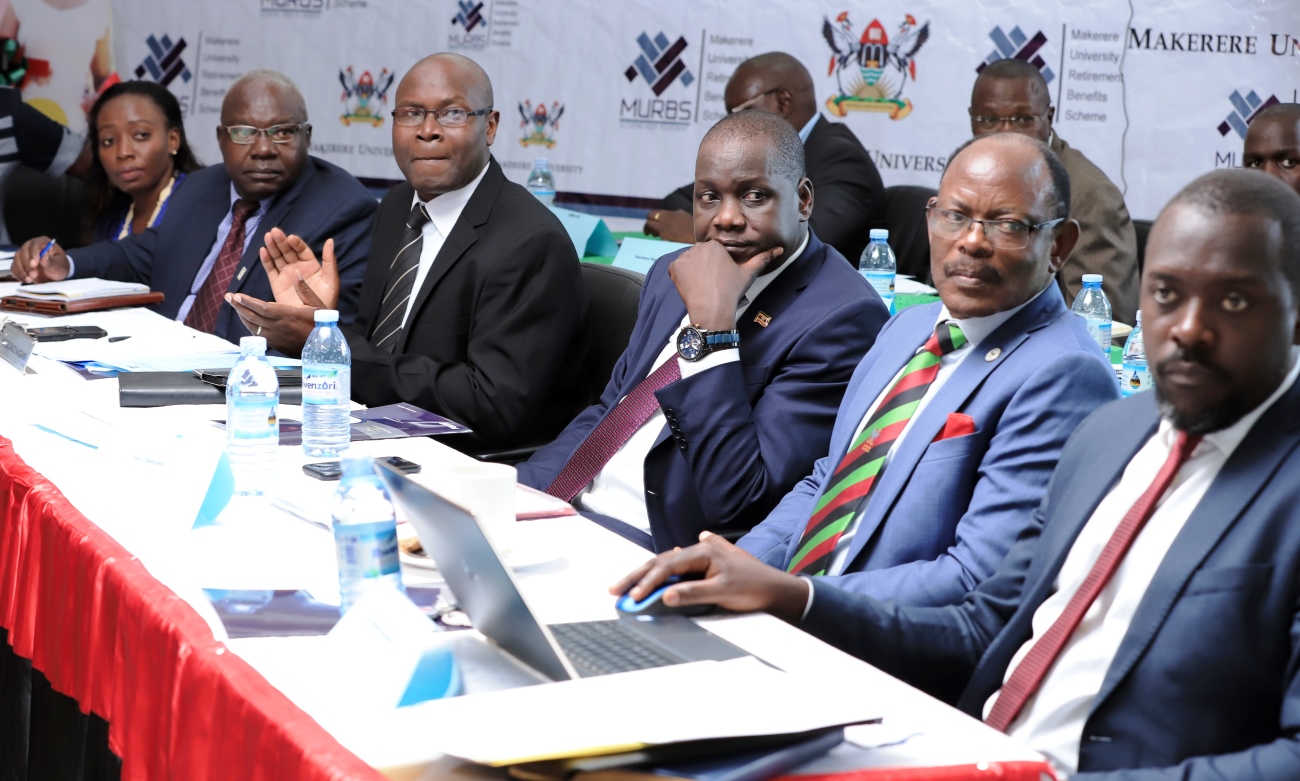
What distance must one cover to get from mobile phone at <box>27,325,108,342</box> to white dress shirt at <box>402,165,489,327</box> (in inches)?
30.9

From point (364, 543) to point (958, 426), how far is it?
87cm

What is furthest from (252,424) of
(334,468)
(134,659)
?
(134,659)

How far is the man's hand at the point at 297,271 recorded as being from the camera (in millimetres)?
3184

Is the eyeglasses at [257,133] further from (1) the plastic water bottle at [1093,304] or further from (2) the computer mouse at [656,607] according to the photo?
(2) the computer mouse at [656,607]

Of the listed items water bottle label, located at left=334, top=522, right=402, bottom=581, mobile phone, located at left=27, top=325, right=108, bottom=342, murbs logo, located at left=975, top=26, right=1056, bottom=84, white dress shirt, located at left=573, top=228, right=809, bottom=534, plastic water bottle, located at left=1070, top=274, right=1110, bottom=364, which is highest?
murbs logo, located at left=975, top=26, right=1056, bottom=84

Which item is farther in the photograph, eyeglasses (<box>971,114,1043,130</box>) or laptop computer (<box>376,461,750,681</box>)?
eyeglasses (<box>971,114,1043,130</box>)

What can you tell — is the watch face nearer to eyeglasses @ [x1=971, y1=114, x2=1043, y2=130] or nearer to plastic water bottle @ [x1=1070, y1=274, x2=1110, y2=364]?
plastic water bottle @ [x1=1070, y1=274, x2=1110, y2=364]

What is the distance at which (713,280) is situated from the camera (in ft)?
7.98

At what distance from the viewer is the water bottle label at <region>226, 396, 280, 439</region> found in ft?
6.77

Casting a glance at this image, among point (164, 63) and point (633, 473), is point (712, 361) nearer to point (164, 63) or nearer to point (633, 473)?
point (633, 473)

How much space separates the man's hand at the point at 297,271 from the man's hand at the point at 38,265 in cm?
107

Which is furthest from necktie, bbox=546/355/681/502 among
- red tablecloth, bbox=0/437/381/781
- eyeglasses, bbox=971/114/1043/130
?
eyeglasses, bbox=971/114/1043/130

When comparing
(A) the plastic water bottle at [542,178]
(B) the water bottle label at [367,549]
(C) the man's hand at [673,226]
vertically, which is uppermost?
(A) the plastic water bottle at [542,178]

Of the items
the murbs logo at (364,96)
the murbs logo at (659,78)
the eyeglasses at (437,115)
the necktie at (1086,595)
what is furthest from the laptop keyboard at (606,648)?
the murbs logo at (364,96)
